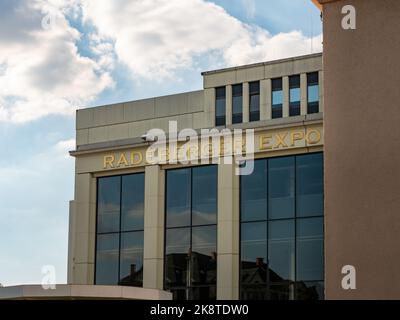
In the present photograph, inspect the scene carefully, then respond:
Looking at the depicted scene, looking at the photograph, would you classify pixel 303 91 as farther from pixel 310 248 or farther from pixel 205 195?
pixel 310 248

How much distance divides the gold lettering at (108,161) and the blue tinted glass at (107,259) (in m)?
3.12

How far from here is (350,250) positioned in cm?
1060

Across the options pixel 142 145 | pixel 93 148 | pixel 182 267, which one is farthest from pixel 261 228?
pixel 93 148

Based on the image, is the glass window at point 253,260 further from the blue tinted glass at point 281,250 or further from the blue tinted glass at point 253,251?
the blue tinted glass at point 281,250

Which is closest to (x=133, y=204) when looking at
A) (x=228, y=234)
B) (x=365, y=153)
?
(x=228, y=234)

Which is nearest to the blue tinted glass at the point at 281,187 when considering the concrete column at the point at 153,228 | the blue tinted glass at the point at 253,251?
the blue tinted glass at the point at 253,251

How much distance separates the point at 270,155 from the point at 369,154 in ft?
70.7

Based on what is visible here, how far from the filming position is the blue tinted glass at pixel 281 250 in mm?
30797

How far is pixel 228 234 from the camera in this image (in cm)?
3200

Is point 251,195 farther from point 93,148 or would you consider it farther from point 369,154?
point 369,154

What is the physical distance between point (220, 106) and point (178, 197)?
4.33m

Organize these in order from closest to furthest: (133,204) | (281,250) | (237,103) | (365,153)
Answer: (365,153)
(281,250)
(237,103)
(133,204)

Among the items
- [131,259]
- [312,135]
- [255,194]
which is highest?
[312,135]

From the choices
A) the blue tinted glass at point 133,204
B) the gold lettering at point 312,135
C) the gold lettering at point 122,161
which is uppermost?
the gold lettering at point 312,135
